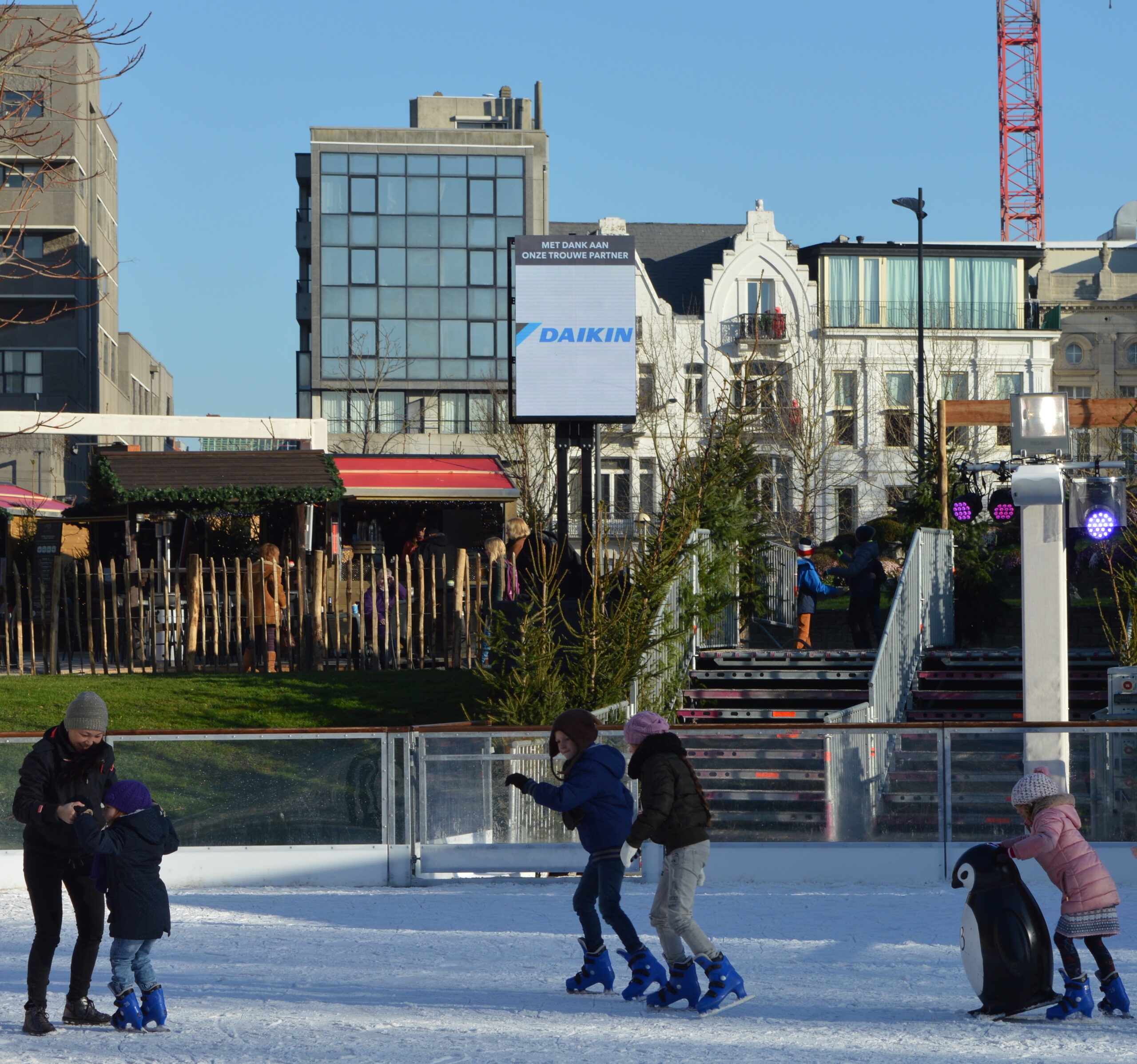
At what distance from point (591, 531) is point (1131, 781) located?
7.21m

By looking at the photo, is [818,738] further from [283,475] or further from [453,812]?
[283,475]

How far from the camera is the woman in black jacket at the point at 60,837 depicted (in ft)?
21.9

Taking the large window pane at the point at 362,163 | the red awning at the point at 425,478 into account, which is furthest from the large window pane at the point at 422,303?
the red awning at the point at 425,478

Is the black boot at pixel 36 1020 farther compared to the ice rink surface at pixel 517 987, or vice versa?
the black boot at pixel 36 1020

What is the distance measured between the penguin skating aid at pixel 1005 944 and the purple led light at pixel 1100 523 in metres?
5.86

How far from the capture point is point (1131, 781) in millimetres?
11336

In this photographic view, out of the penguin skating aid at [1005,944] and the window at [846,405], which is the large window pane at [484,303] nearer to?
the window at [846,405]

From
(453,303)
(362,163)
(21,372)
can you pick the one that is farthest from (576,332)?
(21,372)

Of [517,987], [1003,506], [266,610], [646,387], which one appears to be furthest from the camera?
[646,387]

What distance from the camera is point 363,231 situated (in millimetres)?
55031

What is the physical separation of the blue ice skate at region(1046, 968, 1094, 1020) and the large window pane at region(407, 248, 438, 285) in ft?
163

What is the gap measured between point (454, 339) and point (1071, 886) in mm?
49245

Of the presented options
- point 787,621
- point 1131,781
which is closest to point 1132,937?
point 1131,781

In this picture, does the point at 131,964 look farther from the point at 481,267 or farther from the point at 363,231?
the point at 363,231
